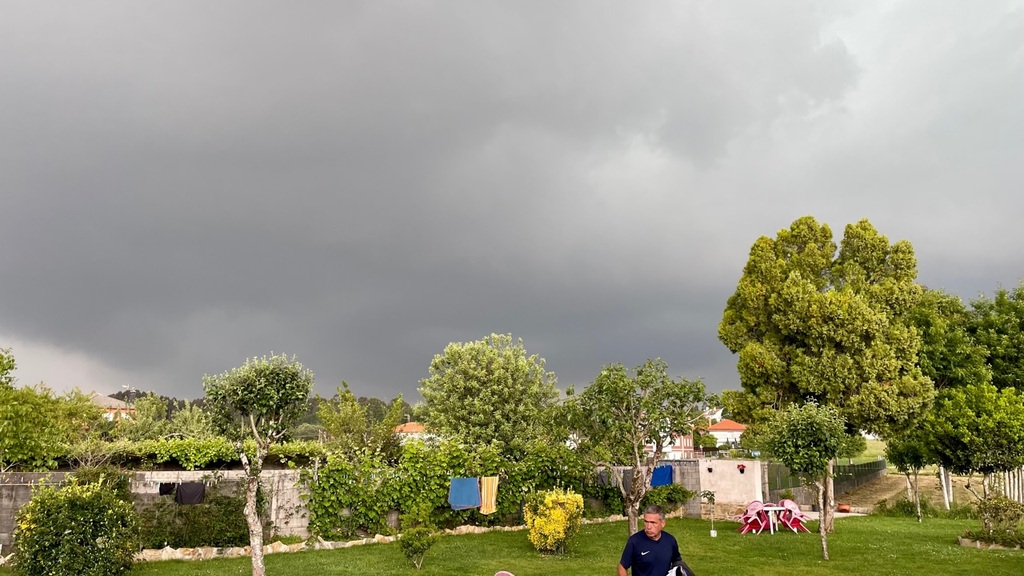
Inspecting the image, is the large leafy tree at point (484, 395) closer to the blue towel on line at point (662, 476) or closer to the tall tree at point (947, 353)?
the blue towel on line at point (662, 476)

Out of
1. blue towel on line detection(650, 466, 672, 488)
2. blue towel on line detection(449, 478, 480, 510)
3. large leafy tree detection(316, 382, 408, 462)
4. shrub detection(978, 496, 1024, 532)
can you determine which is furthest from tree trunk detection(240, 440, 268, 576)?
large leafy tree detection(316, 382, 408, 462)

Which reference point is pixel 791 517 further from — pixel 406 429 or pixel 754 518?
pixel 406 429

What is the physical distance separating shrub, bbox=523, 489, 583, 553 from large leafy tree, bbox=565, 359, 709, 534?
169 centimetres

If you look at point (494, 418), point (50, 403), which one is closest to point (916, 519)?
point (494, 418)

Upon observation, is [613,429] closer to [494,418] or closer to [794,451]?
[794,451]

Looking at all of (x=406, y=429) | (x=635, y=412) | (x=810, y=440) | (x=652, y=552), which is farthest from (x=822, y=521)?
(x=406, y=429)

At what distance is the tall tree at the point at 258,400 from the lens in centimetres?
1458

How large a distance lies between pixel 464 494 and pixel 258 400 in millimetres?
9967

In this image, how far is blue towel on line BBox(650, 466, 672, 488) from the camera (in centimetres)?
2798

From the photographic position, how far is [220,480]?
18.8 metres

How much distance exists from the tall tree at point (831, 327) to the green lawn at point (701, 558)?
2.77 m

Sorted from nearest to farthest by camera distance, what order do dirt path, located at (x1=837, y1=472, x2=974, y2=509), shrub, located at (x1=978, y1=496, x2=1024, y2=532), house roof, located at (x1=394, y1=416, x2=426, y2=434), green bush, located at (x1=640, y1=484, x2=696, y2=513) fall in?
Answer: shrub, located at (x1=978, y1=496, x2=1024, y2=532), green bush, located at (x1=640, y1=484, x2=696, y2=513), dirt path, located at (x1=837, y1=472, x2=974, y2=509), house roof, located at (x1=394, y1=416, x2=426, y2=434)

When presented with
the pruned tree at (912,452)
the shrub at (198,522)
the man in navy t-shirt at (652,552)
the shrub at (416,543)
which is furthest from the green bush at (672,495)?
the man in navy t-shirt at (652,552)

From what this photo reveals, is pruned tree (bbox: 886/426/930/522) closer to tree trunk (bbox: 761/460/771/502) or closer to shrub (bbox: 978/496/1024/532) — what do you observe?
tree trunk (bbox: 761/460/771/502)
